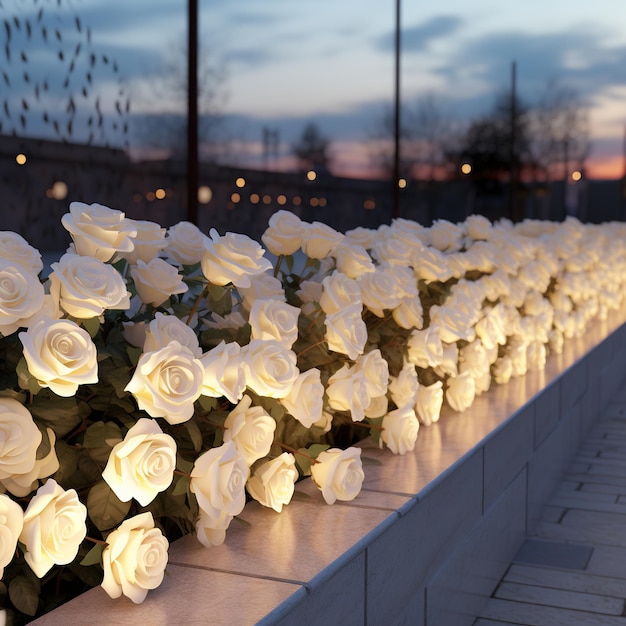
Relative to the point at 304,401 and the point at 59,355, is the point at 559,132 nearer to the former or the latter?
the point at 304,401

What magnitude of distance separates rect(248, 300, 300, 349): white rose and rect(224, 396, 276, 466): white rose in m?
0.20

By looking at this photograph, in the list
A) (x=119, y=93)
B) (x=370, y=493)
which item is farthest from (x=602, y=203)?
(x=370, y=493)

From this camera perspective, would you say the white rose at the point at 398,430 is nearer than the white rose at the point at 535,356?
Yes

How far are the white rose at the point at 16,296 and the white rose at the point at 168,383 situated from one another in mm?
208

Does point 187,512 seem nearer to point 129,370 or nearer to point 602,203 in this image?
point 129,370

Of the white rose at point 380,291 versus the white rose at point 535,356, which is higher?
the white rose at point 380,291

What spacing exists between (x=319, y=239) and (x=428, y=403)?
0.83 meters

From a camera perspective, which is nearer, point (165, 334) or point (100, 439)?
point (100, 439)

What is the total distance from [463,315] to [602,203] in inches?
833

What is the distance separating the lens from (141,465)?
5.27ft

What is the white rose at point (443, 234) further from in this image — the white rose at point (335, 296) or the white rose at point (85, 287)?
the white rose at point (85, 287)

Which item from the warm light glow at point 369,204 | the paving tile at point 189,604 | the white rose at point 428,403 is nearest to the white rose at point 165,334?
the paving tile at point 189,604

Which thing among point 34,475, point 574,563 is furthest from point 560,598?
point 34,475

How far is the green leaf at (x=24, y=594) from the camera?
5.23 feet
